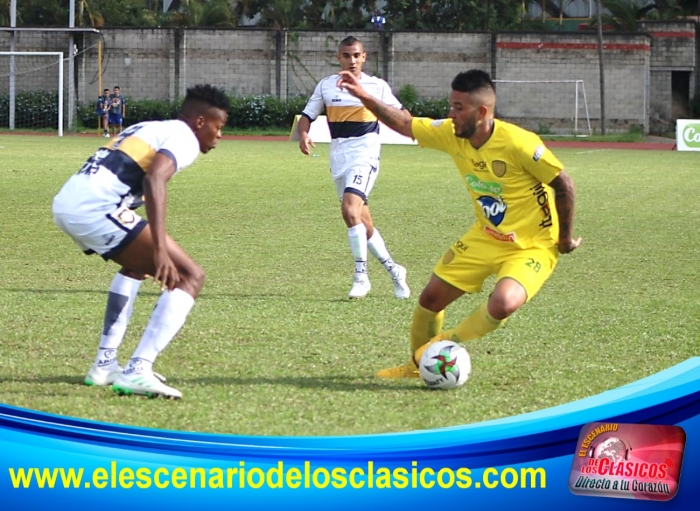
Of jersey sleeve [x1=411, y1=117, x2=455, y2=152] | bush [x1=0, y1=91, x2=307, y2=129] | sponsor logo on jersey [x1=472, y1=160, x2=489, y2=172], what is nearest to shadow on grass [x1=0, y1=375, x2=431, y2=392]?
sponsor logo on jersey [x1=472, y1=160, x2=489, y2=172]

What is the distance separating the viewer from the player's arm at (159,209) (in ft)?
Answer: 19.5

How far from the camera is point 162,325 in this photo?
629cm

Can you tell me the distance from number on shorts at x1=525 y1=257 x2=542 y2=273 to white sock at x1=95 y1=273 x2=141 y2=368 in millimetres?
2257

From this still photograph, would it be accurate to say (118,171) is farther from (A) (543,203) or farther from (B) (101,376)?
(A) (543,203)

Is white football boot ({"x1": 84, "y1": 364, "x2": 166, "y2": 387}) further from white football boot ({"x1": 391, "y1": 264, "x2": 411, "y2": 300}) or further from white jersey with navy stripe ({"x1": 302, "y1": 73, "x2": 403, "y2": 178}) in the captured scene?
white jersey with navy stripe ({"x1": 302, "y1": 73, "x2": 403, "y2": 178})

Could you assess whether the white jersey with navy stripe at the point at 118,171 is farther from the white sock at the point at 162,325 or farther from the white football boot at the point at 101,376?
the white football boot at the point at 101,376

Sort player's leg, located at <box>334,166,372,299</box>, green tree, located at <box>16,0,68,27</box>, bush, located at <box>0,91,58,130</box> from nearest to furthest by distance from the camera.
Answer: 1. player's leg, located at <box>334,166,372,299</box>
2. bush, located at <box>0,91,58,130</box>
3. green tree, located at <box>16,0,68,27</box>

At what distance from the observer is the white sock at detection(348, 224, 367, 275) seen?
33.6 ft

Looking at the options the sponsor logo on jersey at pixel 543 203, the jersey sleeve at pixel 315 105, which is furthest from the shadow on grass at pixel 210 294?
the sponsor logo on jersey at pixel 543 203

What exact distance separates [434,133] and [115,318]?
86.4 inches

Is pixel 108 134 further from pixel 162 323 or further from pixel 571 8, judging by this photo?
pixel 571 8

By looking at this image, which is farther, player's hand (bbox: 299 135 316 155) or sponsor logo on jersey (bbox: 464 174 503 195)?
player's hand (bbox: 299 135 316 155)

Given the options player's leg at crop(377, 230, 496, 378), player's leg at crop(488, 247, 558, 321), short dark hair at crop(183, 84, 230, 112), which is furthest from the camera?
player's leg at crop(377, 230, 496, 378)

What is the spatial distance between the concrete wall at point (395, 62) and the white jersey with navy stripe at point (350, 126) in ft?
128
